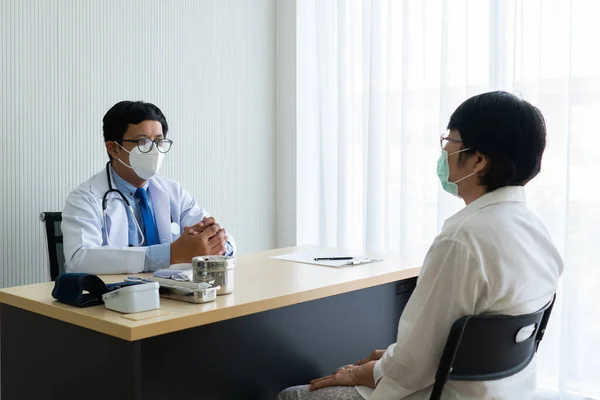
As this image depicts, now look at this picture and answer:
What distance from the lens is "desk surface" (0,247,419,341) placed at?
145cm

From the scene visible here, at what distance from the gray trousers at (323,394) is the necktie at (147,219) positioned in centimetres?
96

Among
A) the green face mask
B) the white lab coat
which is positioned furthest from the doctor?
the green face mask

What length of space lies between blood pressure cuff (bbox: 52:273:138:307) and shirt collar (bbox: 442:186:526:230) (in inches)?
32.5

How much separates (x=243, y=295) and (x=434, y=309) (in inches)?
21.7

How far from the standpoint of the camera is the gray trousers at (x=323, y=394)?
5.39 feet

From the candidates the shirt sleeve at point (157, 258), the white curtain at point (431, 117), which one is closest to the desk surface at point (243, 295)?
the shirt sleeve at point (157, 258)

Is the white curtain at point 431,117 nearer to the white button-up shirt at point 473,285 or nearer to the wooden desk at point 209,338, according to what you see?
the wooden desk at point 209,338

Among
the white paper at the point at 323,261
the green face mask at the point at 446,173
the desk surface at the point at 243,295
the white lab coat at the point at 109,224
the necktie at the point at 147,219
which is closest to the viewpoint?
the desk surface at the point at 243,295

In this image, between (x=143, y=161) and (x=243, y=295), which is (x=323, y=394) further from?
(x=143, y=161)

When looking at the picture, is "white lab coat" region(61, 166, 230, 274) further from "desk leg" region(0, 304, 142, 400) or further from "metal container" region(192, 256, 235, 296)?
"metal container" region(192, 256, 235, 296)

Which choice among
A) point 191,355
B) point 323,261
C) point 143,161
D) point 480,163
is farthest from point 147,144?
point 480,163

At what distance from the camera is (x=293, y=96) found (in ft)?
13.3

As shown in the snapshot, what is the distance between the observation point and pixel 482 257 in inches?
53.4

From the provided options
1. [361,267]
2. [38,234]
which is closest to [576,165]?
[361,267]
